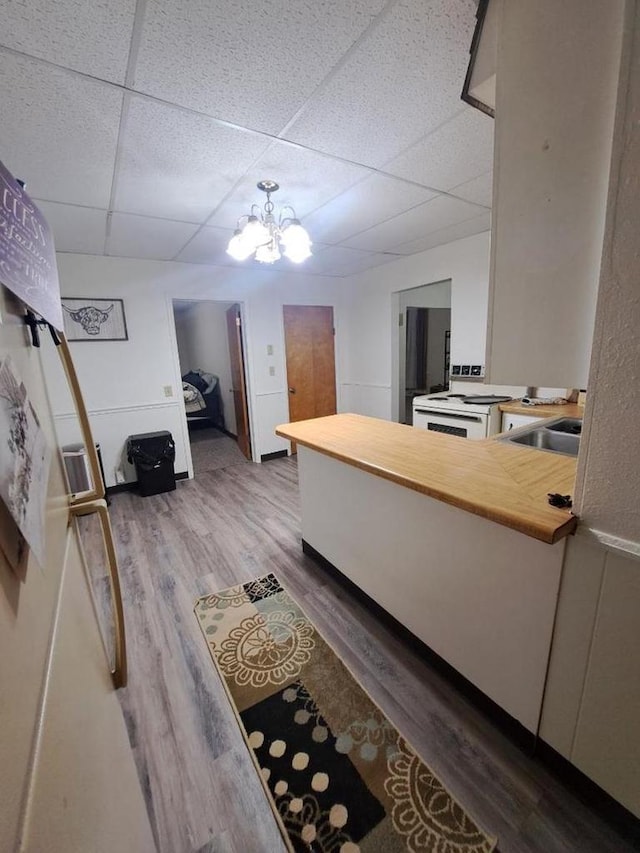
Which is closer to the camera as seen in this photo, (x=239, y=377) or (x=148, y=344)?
(x=148, y=344)

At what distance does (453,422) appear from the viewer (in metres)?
3.18

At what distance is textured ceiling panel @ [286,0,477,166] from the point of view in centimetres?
110

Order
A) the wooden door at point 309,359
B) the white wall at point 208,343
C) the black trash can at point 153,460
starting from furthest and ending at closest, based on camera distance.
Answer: the white wall at point 208,343 → the wooden door at point 309,359 → the black trash can at point 153,460

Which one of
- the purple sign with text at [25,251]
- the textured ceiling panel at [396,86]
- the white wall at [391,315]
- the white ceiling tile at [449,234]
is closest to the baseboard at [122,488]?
the white wall at [391,315]

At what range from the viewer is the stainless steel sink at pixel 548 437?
1.87 m

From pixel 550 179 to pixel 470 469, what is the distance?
936 millimetres

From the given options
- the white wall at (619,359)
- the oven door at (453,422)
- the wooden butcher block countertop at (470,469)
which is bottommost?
the oven door at (453,422)

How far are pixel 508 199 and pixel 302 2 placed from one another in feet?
2.76

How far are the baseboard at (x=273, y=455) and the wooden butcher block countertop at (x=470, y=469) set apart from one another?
2.66 meters

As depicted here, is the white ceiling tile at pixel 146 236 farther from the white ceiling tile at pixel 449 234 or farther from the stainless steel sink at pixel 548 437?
the stainless steel sink at pixel 548 437

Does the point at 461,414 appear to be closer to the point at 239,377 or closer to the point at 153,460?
A: the point at 239,377

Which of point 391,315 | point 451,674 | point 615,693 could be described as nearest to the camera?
point 615,693

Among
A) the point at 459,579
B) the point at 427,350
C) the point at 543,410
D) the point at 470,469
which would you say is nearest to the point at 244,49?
the point at 470,469

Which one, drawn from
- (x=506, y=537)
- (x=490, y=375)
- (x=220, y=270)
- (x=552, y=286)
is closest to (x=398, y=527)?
(x=506, y=537)
